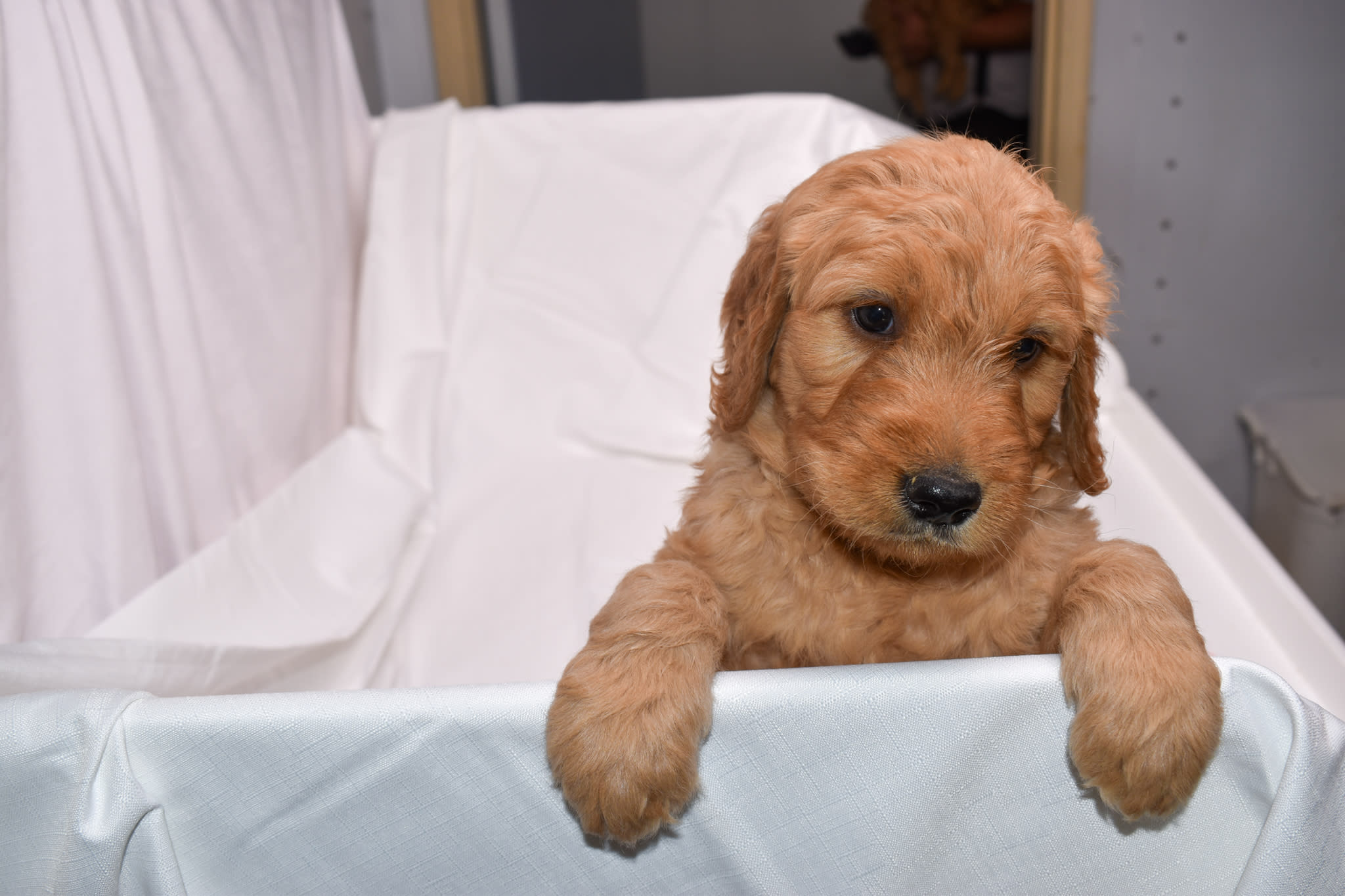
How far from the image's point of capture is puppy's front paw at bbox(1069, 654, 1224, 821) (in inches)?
45.4

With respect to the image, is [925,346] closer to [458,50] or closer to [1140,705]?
[1140,705]

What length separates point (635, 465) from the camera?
2949 mm

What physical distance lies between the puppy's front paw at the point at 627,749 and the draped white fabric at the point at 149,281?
1.25m

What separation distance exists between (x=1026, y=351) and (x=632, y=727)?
749 millimetres

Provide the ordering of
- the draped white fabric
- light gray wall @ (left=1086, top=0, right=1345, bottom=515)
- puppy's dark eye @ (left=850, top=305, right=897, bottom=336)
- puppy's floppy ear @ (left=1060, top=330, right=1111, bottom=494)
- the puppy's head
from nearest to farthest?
the puppy's head → puppy's dark eye @ (left=850, top=305, right=897, bottom=336) → puppy's floppy ear @ (left=1060, top=330, right=1111, bottom=494) → the draped white fabric → light gray wall @ (left=1086, top=0, right=1345, bottom=515)

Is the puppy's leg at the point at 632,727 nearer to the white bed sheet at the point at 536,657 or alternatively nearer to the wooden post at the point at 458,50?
the white bed sheet at the point at 536,657

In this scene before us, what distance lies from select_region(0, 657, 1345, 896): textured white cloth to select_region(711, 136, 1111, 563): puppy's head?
0.70 ft

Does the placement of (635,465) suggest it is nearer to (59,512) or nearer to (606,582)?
(606,582)

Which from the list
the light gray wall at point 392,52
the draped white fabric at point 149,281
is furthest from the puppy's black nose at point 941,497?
the light gray wall at point 392,52

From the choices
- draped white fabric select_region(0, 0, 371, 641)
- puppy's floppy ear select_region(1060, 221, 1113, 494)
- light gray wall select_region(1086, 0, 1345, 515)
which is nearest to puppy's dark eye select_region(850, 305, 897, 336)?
puppy's floppy ear select_region(1060, 221, 1113, 494)

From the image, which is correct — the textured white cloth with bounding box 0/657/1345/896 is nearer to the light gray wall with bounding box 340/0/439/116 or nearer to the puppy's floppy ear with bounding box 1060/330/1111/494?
the puppy's floppy ear with bounding box 1060/330/1111/494

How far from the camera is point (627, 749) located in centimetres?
118

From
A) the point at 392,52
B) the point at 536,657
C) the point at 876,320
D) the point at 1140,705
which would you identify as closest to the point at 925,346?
the point at 876,320

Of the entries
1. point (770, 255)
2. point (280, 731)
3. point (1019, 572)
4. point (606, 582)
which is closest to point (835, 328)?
point (770, 255)
